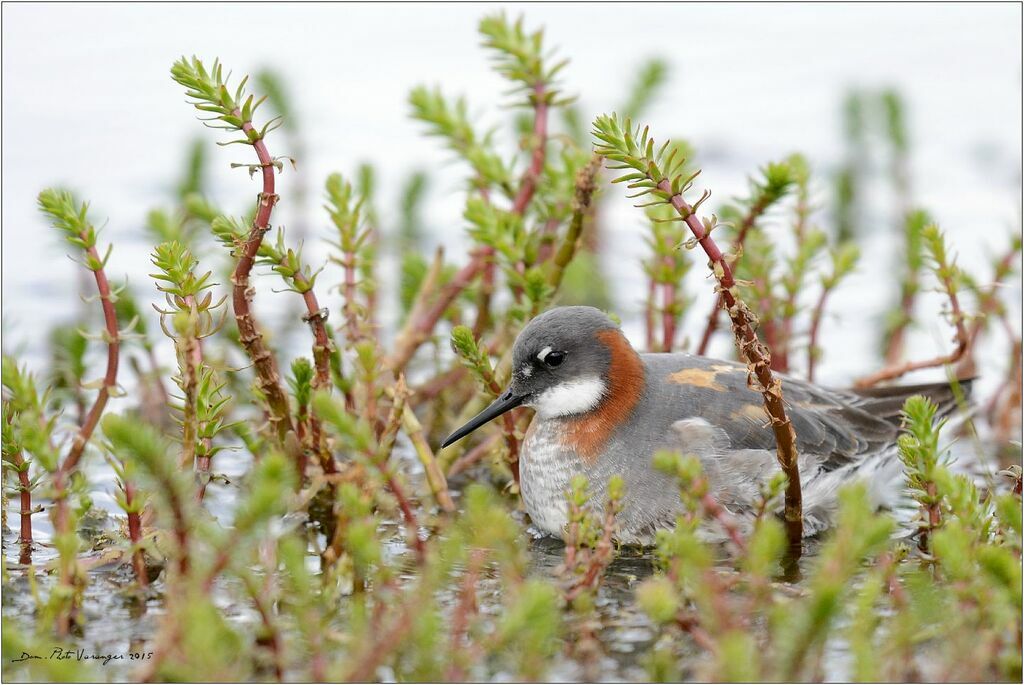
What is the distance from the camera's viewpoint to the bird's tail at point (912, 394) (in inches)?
252

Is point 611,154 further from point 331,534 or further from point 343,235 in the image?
point 331,534

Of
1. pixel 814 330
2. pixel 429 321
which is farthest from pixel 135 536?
pixel 814 330

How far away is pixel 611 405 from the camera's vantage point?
575 centimetres

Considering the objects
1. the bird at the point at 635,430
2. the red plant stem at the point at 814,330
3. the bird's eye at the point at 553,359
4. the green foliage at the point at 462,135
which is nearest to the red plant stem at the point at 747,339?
the bird at the point at 635,430

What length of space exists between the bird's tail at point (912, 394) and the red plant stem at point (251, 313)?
2773 mm

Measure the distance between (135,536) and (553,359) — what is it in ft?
6.45

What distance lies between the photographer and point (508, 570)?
3.76 meters

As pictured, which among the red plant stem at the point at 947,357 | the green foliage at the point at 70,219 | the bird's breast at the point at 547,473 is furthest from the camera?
the red plant stem at the point at 947,357

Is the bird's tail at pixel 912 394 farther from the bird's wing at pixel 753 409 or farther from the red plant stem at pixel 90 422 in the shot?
the red plant stem at pixel 90 422

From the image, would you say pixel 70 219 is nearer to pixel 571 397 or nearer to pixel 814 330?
pixel 571 397

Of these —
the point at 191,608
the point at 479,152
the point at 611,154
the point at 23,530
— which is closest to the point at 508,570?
the point at 191,608

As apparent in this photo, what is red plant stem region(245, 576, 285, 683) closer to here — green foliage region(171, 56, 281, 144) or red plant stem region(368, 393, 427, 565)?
red plant stem region(368, 393, 427, 565)

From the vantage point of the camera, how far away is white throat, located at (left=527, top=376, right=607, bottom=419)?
5.71 metres

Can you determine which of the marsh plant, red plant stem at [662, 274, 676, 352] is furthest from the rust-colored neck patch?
red plant stem at [662, 274, 676, 352]
